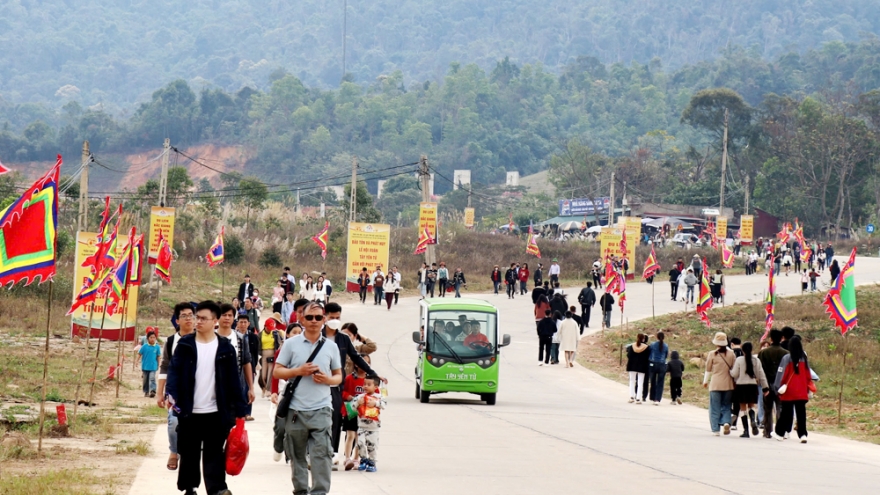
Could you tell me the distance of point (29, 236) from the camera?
12.6 metres

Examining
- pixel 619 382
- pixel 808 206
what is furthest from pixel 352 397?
pixel 808 206

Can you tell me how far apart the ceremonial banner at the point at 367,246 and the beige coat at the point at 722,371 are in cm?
2872

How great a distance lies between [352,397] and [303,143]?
537 ft

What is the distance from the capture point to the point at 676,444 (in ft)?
56.0

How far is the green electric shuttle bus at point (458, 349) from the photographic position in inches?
889

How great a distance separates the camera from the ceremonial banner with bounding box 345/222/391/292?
154 feet

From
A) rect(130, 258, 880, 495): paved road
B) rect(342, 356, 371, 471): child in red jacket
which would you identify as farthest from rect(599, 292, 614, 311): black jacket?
rect(342, 356, 371, 471): child in red jacket

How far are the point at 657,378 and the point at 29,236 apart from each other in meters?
15.2

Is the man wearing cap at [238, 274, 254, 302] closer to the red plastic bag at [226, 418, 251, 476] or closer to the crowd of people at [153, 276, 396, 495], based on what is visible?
the crowd of people at [153, 276, 396, 495]

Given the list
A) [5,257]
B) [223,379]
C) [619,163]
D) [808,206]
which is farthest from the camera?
[619,163]

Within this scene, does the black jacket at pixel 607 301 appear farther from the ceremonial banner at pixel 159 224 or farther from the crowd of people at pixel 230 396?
the crowd of people at pixel 230 396

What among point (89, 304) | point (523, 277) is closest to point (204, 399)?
point (89, 304)

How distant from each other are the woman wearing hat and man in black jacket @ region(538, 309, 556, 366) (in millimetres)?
12726

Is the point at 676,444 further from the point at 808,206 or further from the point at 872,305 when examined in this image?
the point at 808,206
